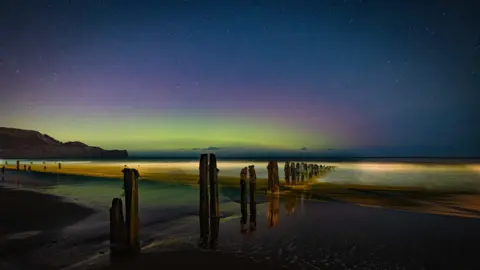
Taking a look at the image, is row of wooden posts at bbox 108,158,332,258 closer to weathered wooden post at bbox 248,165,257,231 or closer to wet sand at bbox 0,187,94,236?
weathered wooden post at bbox 248,165,257,231

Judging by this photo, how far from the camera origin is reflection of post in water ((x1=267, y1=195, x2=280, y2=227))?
15153 mm

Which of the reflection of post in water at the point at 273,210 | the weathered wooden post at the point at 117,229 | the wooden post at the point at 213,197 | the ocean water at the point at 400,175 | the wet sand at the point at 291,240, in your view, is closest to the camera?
the wet sand at the point at 291,240

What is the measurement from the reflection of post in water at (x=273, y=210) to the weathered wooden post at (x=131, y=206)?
5.95 meters

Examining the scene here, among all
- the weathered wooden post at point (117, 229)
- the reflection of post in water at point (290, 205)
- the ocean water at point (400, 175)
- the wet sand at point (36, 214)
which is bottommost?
the ocean water at point (400, 175)

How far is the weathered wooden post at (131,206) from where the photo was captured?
9.90 m

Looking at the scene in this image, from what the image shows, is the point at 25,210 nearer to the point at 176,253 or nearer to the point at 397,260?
the point at 176,253

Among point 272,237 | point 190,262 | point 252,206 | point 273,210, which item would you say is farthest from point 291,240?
point 273,210

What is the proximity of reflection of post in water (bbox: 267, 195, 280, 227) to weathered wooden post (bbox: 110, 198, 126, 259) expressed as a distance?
6.19 meters

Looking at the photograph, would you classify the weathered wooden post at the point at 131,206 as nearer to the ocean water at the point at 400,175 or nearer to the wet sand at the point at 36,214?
the wet sand at the point at 36,214

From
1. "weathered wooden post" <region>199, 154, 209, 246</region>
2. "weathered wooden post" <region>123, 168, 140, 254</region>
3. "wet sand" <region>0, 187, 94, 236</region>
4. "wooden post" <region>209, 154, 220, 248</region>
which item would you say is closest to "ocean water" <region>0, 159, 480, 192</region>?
"wooden post" <region>209, 154, 220, 248</region>

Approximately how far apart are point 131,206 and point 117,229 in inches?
29.8

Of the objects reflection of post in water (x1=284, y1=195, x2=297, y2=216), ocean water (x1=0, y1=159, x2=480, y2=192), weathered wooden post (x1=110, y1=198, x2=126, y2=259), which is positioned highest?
weathered wooden post (x1=110, y1=198, x2=126, y2=259)

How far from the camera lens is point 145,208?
20406mm

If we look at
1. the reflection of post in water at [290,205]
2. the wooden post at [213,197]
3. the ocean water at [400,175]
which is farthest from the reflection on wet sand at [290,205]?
the ocean water at [400,175]
